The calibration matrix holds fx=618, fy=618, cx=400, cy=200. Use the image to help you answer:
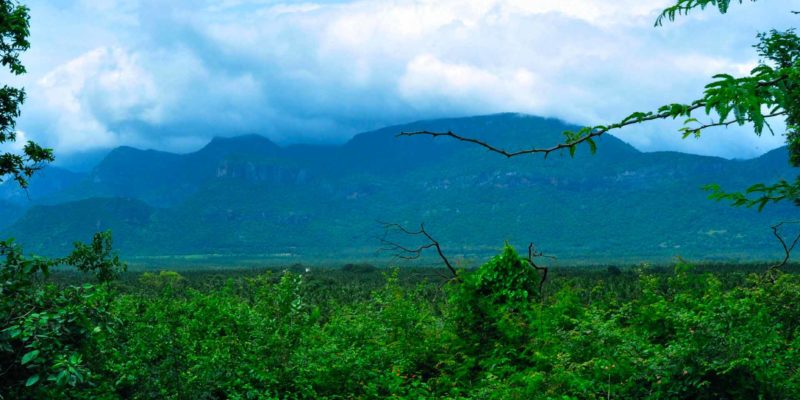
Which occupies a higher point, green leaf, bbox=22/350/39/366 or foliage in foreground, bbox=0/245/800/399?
green leaf, bbox=22/350/39/366

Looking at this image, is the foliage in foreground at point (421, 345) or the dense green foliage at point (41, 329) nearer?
the dense green foliage at point (41, 329)

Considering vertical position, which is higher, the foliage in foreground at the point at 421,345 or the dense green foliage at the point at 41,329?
the dense green foliage at the point at 41,329

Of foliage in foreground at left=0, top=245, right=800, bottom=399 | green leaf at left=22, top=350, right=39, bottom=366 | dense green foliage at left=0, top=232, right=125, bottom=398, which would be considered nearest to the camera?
green leaf at left=22, top=350, right=39, bottom=366

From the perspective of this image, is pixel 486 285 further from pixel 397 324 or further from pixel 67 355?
pixel 67 355

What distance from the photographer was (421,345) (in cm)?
1131

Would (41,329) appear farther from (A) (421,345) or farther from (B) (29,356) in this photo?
(A) (421,345)

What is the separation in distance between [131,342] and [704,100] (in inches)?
375

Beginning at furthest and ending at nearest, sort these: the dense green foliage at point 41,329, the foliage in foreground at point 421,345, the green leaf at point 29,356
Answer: the foliage in foreground at point 421,345, the dense green foliage at point 41,329, the green leaf at point 29,356

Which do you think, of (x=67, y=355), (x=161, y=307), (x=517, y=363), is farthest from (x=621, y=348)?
(x=161, y=307)

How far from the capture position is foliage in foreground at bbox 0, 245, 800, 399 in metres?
6.89

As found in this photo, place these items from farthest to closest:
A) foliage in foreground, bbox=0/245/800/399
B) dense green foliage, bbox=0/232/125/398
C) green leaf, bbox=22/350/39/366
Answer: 1. foliage in foreground, bbox=0/245/800/399
2. dense green foliage, bbox=0/232/125/398
3. green leaf, bbox=22/350/39/366

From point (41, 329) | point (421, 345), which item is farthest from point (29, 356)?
point (421, 345)

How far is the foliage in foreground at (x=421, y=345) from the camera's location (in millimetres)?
6891

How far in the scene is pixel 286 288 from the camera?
41.3 ft
